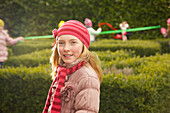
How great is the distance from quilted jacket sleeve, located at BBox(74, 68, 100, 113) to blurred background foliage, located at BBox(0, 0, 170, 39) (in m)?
10.9

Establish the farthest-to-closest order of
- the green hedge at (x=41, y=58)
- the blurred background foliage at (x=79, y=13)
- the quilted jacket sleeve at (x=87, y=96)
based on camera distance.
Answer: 1. the blurred background foliage at (x=79, y=13)
2. the green hedge at (x=41, y=58)
3. the quilted jacket sleeve at (x=87, y=96)

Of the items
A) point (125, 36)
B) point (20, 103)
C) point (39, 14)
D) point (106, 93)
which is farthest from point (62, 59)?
point (39, 14)

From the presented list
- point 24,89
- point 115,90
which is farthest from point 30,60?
point 115,90

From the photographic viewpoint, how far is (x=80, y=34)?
95.3 inches

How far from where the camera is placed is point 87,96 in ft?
7.19

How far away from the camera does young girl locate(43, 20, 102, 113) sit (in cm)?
222

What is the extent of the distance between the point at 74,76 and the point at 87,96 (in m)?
0.24

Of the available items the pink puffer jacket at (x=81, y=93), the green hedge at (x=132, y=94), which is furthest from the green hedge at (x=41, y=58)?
the pink puffer jacket at (x=81, y=93)

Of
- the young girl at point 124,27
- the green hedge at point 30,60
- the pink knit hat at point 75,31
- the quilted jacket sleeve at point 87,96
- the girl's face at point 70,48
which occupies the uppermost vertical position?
the young girl at point 124,27

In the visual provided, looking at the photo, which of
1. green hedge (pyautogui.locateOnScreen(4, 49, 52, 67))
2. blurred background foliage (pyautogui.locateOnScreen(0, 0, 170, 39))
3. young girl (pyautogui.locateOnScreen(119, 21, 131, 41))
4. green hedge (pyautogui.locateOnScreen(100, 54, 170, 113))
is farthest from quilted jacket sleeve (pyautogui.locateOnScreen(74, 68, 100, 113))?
blurred background foliage (pyautogui.locateOnScreen(0, 0, 170, 39))

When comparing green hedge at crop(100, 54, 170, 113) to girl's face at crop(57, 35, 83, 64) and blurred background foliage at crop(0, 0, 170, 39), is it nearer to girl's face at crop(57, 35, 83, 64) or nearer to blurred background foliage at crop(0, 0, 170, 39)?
girl's face at crop(57, 35, 83, 64)

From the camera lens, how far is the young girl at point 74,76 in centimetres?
222

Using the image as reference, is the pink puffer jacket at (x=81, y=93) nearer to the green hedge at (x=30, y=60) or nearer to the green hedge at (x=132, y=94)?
the green hedge at (x=132, y=94)

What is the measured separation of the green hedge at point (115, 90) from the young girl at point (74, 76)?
5.74 feet
